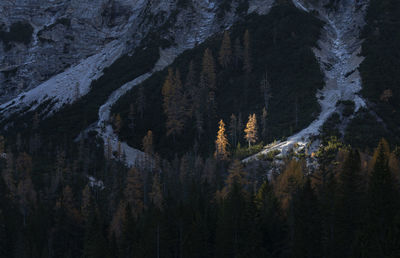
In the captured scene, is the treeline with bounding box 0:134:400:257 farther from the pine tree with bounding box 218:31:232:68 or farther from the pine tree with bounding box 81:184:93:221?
the pine tree with bounding box 218:31:232:68

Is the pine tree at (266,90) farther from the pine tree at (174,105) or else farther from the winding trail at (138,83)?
the winding trail at (138,83)

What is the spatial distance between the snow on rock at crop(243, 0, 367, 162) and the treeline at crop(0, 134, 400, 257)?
7.68 metres

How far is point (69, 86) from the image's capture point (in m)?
155

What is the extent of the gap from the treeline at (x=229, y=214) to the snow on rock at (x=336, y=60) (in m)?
7.68

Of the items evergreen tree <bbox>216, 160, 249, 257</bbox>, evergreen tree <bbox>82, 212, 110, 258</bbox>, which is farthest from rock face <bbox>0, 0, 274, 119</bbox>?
evergreen tree <bbox>216, 160, 249, 257</bbox>

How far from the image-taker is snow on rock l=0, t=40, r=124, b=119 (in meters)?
147

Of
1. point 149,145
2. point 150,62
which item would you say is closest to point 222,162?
point 149,145

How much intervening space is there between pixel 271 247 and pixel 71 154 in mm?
63847

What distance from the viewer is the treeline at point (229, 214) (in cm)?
4259

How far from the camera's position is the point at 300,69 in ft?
340

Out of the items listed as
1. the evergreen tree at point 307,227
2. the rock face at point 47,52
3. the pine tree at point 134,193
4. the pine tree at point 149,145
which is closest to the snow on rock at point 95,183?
the pine tree at point 149,145

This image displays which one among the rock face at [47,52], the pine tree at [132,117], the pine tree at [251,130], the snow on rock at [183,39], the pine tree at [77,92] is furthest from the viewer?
the rock face at [47,52]

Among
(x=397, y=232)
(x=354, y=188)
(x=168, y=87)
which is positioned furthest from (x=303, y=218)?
(x=168, y=87)

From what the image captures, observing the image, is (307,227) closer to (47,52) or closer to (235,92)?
(235,92)
